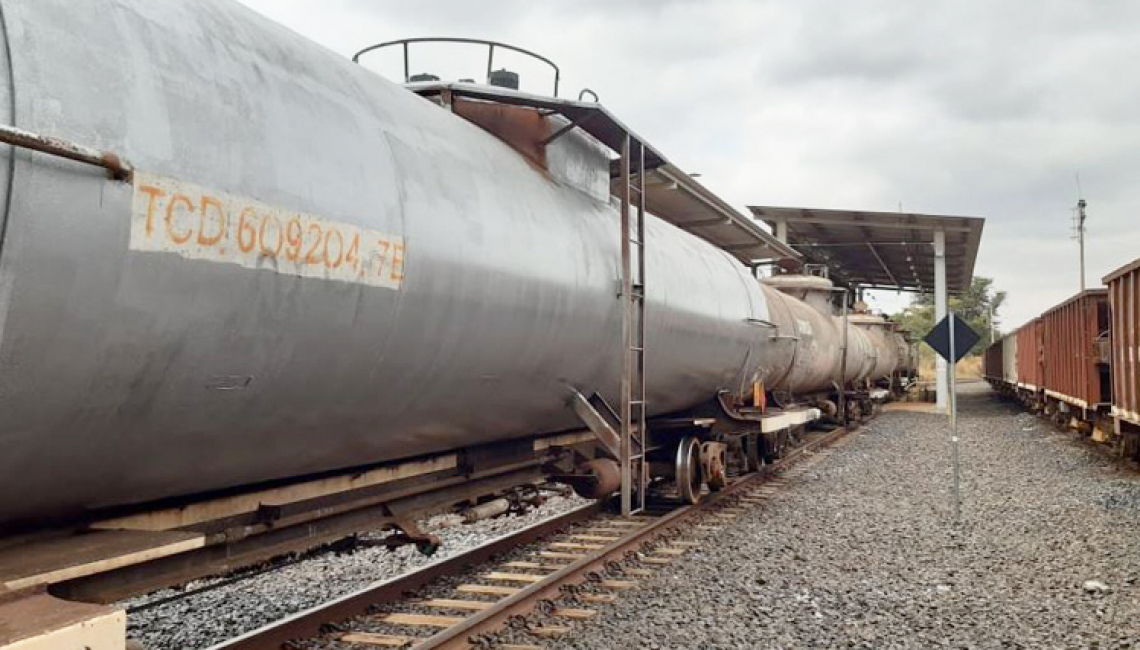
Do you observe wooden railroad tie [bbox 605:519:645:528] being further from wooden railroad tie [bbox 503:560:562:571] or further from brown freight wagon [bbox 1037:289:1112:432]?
brown freight wagon [bbox 1037:289:1112:432]

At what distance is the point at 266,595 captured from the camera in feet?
20.3

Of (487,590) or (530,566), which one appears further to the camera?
(530,566)

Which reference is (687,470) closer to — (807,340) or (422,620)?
(422,620)

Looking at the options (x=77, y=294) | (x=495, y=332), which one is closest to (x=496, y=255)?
(x=495, y=332)

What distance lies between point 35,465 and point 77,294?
1.87 ft

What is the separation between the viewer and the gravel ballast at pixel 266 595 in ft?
17.4

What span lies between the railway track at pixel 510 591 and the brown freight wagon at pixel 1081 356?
35.0ft

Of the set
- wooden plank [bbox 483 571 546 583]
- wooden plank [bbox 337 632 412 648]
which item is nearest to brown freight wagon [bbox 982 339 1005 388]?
wooden plank [bbox 483 571 546 583]

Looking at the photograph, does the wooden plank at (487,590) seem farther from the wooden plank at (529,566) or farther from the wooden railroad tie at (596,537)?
the wooden railroad tie at (596,537)

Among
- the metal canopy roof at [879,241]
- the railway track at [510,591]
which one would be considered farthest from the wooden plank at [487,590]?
the metal canopy roof at [879,241]

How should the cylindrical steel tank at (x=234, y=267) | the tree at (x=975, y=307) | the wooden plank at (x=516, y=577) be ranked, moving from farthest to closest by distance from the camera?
the tree at (x=975, y=307), the wooden plank at (x=516, y=577), the cylindrical steel tank at (x=234, y=267)

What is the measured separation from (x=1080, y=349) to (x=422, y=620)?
52.8ft

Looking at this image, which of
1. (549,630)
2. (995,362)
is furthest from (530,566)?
(995,362)

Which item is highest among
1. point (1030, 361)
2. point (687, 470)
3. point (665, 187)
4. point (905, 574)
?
point (665, 187)
